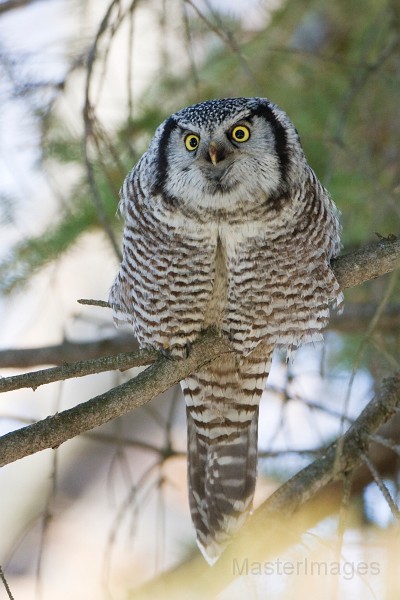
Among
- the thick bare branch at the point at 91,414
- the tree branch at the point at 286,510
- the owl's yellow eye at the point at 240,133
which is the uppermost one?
the owl's yellow eye at the point at 240,133

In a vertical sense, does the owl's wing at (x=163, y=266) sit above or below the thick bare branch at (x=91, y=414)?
above

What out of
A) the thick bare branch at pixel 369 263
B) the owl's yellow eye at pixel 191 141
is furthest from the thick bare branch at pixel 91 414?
the owl's yellow eye at pixel 191 141

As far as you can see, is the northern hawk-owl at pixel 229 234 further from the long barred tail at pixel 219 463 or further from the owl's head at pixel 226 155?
the long barred tail at pixel 219 463

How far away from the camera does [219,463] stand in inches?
132

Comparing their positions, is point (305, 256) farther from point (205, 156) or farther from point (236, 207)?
point (205, 156)

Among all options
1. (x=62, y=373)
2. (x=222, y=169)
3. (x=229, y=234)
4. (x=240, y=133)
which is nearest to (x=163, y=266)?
(x=229, y=234)

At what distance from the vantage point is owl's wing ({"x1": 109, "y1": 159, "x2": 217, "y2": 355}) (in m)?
2.76

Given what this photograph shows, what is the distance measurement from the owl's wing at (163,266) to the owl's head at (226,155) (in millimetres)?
75

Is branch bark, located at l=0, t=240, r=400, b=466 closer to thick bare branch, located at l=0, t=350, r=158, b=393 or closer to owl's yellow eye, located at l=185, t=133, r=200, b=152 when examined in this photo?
thick bare branch, located at l=0, t=350, r=158, b=393

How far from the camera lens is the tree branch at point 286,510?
7.97ft

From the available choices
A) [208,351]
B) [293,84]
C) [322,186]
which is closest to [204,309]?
[208,351]

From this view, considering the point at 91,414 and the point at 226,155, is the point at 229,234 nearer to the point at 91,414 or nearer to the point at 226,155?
the point at 226,155

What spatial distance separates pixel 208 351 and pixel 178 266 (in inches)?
11.9

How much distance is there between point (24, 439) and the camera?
2.03 m
